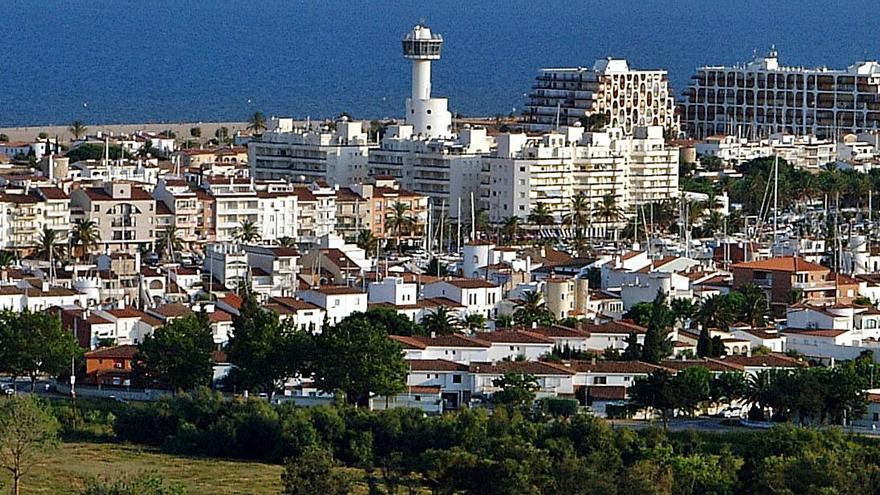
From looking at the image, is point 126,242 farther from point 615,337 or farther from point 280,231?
point 615,337

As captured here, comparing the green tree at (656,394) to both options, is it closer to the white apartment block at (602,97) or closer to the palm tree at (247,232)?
the palm tree at (247,232)

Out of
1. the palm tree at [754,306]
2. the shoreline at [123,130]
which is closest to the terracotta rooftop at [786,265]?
the palm tree at [754,306]

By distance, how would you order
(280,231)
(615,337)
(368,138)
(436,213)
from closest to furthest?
(615,337)
(280,231)
(436,213)
(368,138)

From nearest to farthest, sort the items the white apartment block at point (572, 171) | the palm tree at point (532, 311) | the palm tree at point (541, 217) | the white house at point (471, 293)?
1. the palm tree at point (532, 311)
2. the white house at point (471, 293)
3. the palm tree at point (541, 217)
4. the white apartment block at point (572, 171)

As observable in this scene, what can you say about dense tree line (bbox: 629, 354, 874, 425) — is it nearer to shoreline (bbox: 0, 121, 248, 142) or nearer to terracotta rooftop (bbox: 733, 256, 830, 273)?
terracotta rooftop (bbox: 733, 256, 830, 273)

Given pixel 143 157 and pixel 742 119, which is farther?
pixel 742 119

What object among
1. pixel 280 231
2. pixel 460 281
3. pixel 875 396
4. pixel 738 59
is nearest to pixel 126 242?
pixel 280 231
